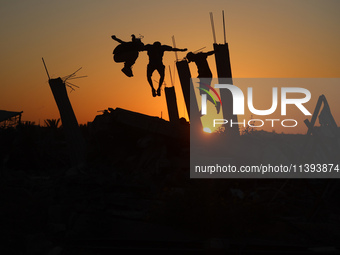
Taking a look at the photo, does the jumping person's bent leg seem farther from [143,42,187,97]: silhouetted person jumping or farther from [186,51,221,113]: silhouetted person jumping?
[186,51,221,113]: silhouetted person jumping

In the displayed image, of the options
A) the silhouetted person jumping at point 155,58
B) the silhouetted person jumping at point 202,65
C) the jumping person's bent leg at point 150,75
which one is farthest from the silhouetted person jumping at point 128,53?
the silhouetted person jumping at point 202,65

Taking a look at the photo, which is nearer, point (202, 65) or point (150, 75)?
point (150, 75)

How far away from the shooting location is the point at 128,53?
51.2 feet

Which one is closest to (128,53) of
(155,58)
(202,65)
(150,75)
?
(155,58)

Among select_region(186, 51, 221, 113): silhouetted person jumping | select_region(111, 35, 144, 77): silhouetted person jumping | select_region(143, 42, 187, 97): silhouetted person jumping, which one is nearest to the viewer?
select_region(111, 35, 144, 77): silhouetted person jumping

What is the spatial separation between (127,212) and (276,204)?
3448 mm

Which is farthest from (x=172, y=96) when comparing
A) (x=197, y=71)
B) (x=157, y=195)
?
(x=157, y=195)

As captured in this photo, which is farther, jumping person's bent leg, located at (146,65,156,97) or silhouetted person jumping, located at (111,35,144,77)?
jumping person's bent leg, located at (146,65,156,97)

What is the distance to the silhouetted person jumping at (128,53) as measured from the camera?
15.5 m

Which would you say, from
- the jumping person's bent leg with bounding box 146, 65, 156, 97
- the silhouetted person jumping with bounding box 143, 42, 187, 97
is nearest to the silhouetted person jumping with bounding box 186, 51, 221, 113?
the silhouetted person jumping with bounding box 143, 42, 187, 97

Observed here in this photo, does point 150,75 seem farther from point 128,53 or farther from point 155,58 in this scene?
point 128,53

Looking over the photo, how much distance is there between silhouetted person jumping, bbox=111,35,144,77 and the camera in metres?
15.5

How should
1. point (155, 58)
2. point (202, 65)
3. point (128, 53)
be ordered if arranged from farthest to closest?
point (202, 65), point (155, 58), point (128, 53)

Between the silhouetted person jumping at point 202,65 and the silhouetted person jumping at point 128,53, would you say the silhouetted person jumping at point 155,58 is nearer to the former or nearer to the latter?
the silhouetted person jumping at point 128,53
